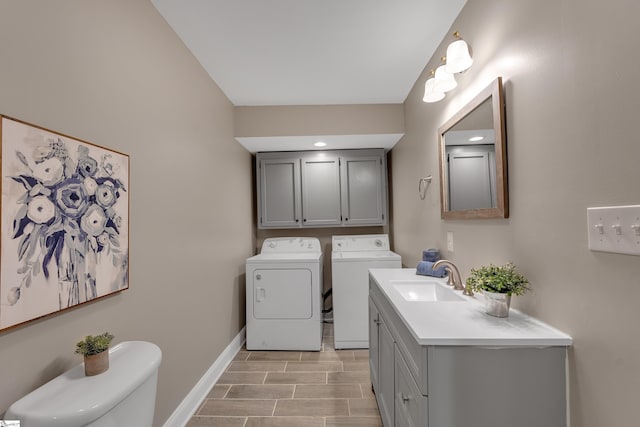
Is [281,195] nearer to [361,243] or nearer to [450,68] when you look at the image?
[361,243]

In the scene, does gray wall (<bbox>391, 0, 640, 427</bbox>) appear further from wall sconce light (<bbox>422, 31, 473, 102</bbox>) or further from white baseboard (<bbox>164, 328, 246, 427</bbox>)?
white baseboard (<bbox>164, 328, 246, 427</bbox>)

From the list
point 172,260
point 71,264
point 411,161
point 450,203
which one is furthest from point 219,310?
point 411,161

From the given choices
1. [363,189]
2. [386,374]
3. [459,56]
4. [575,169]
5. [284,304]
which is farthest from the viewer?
[363,189]

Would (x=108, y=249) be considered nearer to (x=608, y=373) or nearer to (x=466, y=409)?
(x=466, y=409)

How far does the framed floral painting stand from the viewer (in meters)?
0.83

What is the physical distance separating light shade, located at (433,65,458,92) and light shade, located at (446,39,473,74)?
14cm

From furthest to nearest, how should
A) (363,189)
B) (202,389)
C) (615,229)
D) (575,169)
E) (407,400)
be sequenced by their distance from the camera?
(363,189) < (202,389) < (407,400) < (575,169) < (615,229)

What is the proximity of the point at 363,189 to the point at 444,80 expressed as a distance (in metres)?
1.81

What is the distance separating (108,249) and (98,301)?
0.20 meters

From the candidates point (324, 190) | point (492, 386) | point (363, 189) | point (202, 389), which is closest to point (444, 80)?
point (492, 386)

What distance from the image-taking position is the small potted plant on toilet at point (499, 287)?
43.7 inches

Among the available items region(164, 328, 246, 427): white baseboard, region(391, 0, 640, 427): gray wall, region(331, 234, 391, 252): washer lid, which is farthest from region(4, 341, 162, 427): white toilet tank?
region(331, 234, 391, 252): washer lid

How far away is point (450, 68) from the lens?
1524mm

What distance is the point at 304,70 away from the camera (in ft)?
7.47
